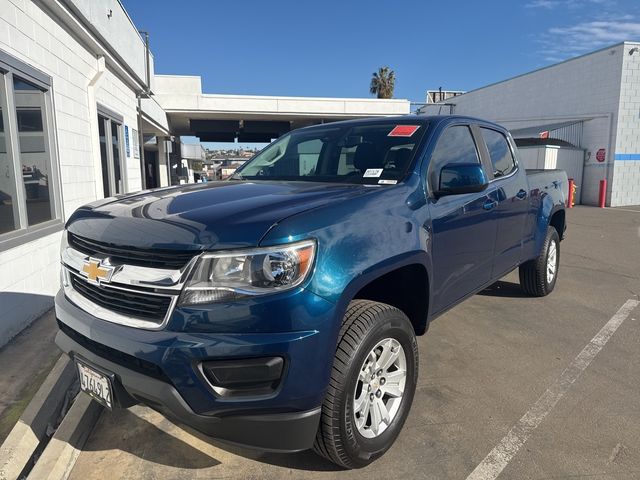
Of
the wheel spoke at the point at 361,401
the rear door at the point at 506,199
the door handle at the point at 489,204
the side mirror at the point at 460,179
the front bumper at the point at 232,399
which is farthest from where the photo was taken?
the rear door at the point at 506,199

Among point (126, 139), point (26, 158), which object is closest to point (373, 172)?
point (26, 158)

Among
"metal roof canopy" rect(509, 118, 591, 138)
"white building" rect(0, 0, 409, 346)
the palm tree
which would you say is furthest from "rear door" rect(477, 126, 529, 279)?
the palm tree

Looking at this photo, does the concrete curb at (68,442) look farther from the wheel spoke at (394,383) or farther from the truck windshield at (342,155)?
the truck windshield at (342,155)

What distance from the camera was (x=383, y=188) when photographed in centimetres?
272

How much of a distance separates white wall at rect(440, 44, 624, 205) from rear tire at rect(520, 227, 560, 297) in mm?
16150

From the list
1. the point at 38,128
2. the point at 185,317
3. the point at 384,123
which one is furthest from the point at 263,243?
the point at 38,128

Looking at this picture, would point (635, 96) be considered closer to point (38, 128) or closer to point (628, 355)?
point (628, 355)

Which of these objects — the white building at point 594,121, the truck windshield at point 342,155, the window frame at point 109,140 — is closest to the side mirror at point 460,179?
the truck windshield at point 342,155

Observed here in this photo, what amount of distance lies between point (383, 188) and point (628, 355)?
9.39 ft

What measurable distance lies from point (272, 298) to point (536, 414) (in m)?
2.16

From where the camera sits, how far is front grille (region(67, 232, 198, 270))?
6.57 ft

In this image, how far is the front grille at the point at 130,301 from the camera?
2039mm

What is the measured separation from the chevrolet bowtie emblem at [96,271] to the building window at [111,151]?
6221mm

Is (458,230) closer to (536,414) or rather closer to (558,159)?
(536,414)
